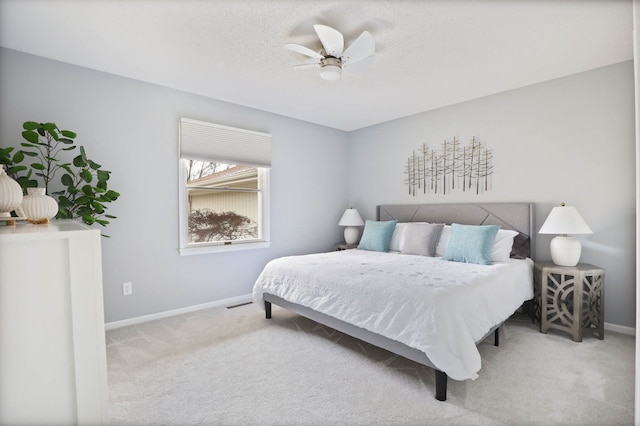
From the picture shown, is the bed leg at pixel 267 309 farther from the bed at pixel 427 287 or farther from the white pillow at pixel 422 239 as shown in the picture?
the white pillow at pixel 422 239

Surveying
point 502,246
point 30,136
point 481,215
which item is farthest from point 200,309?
point 481,215

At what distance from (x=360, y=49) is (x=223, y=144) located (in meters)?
2.09

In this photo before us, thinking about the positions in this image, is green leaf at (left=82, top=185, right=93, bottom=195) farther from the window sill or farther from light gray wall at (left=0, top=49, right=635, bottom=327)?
the window sill

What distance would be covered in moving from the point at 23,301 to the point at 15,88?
2917 mm

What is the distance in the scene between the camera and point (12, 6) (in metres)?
2.08

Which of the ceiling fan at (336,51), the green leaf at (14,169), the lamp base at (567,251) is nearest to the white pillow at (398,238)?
the lamp base at (567,251)

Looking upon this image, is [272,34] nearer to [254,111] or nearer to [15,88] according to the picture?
[254,111]

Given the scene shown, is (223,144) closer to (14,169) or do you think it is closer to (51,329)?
(14,169)

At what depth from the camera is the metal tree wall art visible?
3791mm

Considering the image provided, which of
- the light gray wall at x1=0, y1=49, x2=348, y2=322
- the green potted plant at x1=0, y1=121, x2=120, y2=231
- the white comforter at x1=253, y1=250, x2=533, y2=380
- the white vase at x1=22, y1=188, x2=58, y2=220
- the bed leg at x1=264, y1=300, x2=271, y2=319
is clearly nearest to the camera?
the white vase at x1=22, y1=188, x2=58, y2=220

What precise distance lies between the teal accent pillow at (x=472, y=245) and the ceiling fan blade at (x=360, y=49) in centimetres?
202

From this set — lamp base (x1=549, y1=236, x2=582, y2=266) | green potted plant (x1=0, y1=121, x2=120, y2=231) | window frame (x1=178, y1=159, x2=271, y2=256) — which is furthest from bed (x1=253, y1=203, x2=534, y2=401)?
green potted plant (x1=0, y1=121, x2=120, y2=231)

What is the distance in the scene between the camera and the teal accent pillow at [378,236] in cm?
400

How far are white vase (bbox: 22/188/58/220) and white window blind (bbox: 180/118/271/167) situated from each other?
7.52ft
